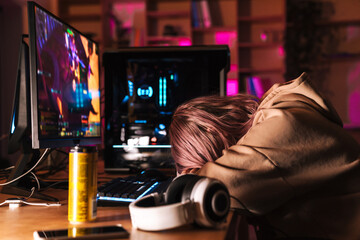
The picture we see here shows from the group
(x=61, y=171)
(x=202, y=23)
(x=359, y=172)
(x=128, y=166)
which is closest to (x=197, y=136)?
(x=359, y=172)

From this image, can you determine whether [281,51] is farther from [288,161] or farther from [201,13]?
[288,161]

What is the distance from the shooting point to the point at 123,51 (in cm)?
155

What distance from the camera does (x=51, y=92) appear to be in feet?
3.14

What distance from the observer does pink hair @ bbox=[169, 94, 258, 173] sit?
0.96 metres

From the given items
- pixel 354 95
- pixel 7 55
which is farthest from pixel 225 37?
pixel 7 55

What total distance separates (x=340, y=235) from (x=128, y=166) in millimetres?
894

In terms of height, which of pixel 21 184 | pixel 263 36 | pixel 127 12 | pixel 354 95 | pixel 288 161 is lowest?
pixel 21 184

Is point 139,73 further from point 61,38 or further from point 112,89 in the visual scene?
point 61,38

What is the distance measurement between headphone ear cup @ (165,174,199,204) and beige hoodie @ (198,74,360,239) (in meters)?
0.10

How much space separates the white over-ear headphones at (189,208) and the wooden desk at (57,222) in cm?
2

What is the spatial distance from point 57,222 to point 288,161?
0.46 meters

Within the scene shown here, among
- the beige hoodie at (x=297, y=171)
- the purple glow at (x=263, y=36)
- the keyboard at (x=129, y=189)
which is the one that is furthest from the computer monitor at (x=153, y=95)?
the purple glow at (x=263, y=36)

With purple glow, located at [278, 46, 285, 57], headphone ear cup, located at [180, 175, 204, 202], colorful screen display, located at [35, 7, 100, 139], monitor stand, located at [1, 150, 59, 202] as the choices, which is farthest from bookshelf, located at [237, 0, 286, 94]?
headphone ear cup, located at [180, 175, 204, 202]

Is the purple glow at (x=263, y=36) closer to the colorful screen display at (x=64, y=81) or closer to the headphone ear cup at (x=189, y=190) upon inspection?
the colorful screen display at (x=64, y=81)
